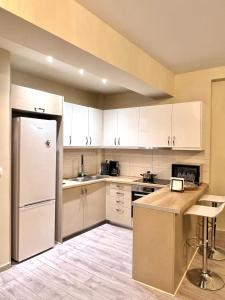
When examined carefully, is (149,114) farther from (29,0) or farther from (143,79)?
(29,0)

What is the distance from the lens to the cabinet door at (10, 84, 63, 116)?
2.74 metres

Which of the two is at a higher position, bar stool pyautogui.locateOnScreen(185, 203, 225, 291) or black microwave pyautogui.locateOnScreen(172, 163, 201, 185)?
black microwave pyautogui.locateOnScreen(172, 163, 201, 185)

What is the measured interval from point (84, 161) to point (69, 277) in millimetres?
2354

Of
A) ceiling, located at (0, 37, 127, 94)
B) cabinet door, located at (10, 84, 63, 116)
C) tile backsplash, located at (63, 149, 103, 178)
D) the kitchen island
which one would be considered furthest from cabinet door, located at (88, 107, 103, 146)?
the kitchen island

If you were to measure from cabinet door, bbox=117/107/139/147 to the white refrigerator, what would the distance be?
1.50 m

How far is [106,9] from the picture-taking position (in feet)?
6.65

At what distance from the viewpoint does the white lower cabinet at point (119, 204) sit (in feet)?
12.9

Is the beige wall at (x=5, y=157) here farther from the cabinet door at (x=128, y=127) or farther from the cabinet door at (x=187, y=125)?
the cabinet door at (x=187, y=125)

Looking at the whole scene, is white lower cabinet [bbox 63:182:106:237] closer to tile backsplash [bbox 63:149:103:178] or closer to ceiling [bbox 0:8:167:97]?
tile backsplash [bbox 63:149:103:178]

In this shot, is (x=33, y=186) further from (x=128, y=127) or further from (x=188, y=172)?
(x=188, y=172)

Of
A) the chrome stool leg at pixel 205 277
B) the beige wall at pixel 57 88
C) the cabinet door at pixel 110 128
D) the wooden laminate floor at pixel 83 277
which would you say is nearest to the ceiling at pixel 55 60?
the beige wall at pixel 57 88

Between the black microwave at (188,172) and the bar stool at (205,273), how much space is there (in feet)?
3.53

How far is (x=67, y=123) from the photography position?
3.72 metres

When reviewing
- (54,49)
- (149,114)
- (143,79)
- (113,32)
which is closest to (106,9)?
(113,32)
